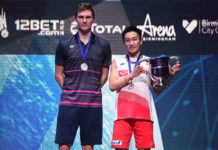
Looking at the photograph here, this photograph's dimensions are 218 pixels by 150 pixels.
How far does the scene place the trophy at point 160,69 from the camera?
7.45 feet

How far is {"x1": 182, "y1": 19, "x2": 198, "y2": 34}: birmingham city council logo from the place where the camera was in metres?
4.18

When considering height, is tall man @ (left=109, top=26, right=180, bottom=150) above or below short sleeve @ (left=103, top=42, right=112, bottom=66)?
below

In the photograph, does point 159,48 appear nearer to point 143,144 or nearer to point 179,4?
point 179,4

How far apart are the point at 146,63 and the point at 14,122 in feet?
7.56

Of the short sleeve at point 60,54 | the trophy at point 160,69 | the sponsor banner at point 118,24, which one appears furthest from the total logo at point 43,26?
the trophy at point 160,69

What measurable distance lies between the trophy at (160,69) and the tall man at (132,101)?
0.05m

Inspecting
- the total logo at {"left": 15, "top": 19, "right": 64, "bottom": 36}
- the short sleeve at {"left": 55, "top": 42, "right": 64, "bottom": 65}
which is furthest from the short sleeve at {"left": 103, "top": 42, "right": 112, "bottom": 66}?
the total logo at {"left": 15, "top": 19, "right": 64, "bottom": 36}

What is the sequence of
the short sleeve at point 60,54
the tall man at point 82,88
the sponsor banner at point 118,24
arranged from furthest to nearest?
the sponsor banner at point 118,24 < the short sleeve at point 60,54 < the tall man at point 82,88

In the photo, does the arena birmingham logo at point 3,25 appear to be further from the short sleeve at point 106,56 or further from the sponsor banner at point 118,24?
the short sleeve at point 106,56

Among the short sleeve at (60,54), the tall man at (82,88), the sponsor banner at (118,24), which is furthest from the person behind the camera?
the sponsor banner at (118,24)

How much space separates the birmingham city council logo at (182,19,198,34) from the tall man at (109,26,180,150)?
186 cm

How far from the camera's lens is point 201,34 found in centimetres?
419

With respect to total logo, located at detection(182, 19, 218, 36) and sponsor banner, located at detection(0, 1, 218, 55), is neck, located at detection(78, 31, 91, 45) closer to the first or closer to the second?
sponsor banner, located at detection(0, 1, 218, 55)

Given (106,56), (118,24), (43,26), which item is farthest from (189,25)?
(106,56)
